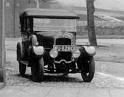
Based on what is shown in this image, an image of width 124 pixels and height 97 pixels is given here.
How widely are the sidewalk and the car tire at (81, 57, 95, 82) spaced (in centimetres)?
184

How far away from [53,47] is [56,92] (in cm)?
294

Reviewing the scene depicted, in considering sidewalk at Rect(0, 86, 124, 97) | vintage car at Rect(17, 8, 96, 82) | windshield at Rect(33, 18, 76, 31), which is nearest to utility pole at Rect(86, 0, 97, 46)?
vintage car at Rect(17, 8, 96, 82)

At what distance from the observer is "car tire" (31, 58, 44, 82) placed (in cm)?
1395

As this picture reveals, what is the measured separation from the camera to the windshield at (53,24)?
1552 cm

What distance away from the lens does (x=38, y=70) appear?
553 inches

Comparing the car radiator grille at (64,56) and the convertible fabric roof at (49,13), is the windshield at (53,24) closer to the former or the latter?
the convertible fabric roof at (49,13)

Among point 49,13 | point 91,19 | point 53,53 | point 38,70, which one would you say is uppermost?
point 49,13

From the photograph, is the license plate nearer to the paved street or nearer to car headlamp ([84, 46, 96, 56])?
car headlamp ([84, 46, 96, 56])

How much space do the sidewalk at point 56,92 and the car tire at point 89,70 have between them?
1.84 meters

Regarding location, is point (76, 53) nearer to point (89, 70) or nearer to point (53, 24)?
point (89, 70)

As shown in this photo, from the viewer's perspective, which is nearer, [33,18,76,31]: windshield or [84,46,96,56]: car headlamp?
[84,46,96,56]: car headlamp

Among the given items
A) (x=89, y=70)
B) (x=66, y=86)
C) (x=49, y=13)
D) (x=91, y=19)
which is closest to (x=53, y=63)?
(x=89, y=70)

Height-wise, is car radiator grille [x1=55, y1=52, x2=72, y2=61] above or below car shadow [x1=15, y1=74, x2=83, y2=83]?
above

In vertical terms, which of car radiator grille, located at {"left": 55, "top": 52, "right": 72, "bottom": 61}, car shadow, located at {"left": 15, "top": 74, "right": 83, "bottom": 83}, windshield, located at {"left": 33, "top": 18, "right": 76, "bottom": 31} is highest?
windshield, located at {"left": 33, "top": 18, "right": 76, "bottom": 31}
